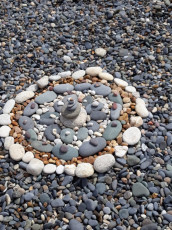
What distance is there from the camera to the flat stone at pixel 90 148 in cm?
303

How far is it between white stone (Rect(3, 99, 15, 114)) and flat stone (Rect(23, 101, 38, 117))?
16cm

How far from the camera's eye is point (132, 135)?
3.11 m

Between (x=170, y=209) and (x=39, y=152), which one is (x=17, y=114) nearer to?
(x=39, y=152)

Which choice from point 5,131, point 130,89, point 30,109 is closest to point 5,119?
point 5,131

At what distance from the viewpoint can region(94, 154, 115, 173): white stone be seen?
9.48 ft

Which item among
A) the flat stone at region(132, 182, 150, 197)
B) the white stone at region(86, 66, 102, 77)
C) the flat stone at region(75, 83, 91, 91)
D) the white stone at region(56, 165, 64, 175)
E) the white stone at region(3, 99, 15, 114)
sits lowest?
the flat stone at region(132, 182, 150, 197)

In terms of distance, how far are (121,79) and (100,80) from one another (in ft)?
0.77

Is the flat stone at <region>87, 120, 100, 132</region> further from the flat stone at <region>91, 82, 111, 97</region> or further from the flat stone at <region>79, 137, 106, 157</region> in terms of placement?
the flat stone at <region>91, 82, 111, 97</region>

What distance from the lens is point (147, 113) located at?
330 centimetres

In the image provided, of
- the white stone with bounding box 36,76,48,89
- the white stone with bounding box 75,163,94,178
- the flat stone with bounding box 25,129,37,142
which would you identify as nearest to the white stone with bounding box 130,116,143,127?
the white stone with bounding box 75,163,94,178

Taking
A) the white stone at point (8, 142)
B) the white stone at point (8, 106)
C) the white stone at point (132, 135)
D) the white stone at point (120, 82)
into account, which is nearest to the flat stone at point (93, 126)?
the white stone at point (132, 135)

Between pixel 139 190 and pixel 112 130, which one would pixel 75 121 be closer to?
pixel 112 130

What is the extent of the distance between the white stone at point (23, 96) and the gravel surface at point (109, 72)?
14cm

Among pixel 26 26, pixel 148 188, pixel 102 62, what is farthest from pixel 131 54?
pixel 148 188
